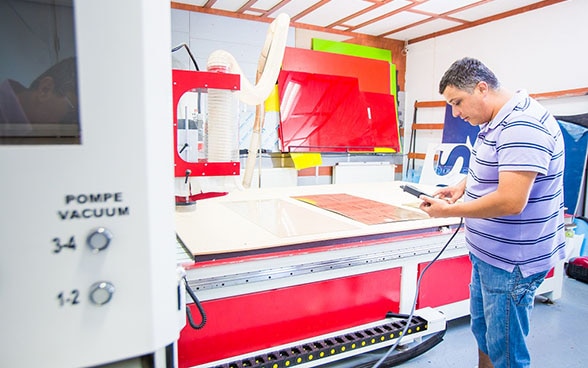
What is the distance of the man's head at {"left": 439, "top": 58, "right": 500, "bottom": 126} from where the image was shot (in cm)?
135

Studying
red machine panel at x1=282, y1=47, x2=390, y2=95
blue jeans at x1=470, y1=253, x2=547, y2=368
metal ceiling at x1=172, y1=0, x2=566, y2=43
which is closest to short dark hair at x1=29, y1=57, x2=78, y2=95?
blue jeans at x1=470, y1=253, x2=547, y2=368

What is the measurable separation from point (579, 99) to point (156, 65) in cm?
422

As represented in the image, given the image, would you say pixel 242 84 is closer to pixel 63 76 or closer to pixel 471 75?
pixel 471 75

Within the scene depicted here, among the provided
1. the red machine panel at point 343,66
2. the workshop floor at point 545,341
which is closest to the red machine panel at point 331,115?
the red machine panel at point 343,66

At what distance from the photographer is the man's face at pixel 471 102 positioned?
1.37m

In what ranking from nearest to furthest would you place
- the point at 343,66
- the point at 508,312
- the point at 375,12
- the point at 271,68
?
the point at 508,312, the point at 271,68, the point at 375,12, the point at 343,66

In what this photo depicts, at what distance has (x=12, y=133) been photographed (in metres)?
0.50

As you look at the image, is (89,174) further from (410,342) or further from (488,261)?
(410,342)

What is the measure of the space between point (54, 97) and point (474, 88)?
1.31 m

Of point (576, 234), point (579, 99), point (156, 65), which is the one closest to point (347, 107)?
point (579, 99)

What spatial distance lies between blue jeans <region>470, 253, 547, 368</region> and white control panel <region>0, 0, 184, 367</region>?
1.21 metres

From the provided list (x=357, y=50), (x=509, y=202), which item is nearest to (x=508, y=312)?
(x=509, y=202)

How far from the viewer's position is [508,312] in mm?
1304

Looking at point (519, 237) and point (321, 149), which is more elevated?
point (321, 149)
